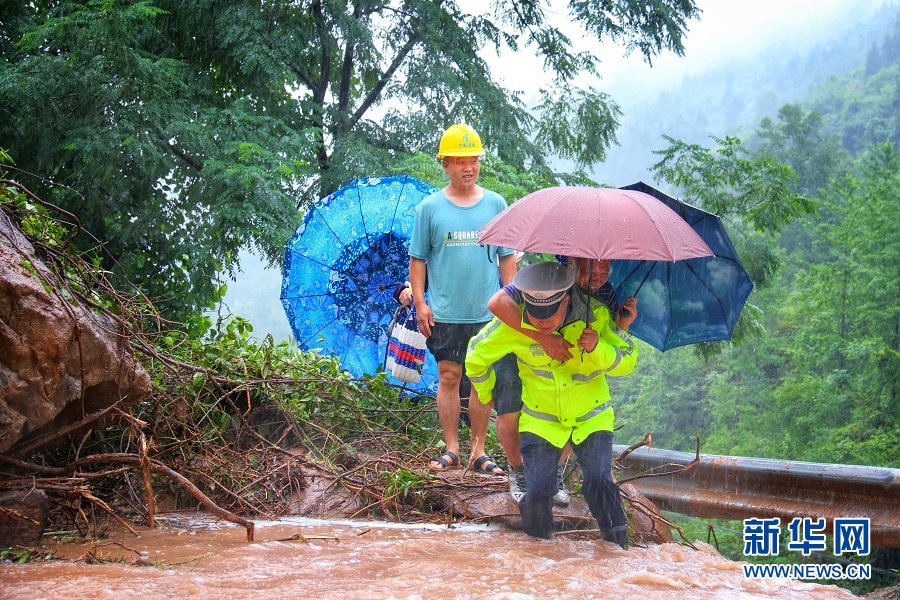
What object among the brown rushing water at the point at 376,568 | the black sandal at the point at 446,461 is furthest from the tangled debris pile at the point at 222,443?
the brown rushing water at the point at 376,568

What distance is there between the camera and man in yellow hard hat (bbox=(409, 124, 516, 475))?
580 cm

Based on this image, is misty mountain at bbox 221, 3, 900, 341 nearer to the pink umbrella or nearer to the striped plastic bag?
the striped plastic bag

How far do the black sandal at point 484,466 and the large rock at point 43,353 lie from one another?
2.35 meters

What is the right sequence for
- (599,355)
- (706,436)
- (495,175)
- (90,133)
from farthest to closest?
(706,436)
(495,175)
(90,133)
(599,355)

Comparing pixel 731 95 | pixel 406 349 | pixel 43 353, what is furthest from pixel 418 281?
pixel 731 95

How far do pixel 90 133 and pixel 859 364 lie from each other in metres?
25.2

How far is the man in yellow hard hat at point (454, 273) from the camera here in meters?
5.80

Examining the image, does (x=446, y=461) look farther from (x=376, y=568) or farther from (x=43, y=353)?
(x=43, y=353)

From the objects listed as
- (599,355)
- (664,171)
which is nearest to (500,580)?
(599,355)

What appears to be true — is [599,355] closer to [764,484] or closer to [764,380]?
[764,484]

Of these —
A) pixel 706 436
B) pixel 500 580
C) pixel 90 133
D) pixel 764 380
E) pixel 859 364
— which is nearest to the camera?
pixel 500 580

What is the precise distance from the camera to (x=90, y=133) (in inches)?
340

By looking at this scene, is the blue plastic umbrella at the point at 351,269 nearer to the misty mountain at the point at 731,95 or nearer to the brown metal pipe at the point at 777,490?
the brown metal pipe at the point at 777,490

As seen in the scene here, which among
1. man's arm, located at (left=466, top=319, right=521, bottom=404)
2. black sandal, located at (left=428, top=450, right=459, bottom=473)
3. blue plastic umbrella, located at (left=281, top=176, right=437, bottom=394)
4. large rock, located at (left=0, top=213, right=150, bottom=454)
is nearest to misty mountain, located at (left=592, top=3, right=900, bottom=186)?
blue plastic umbrella, located at (left=281, top=176, right=437, bottom=394)
